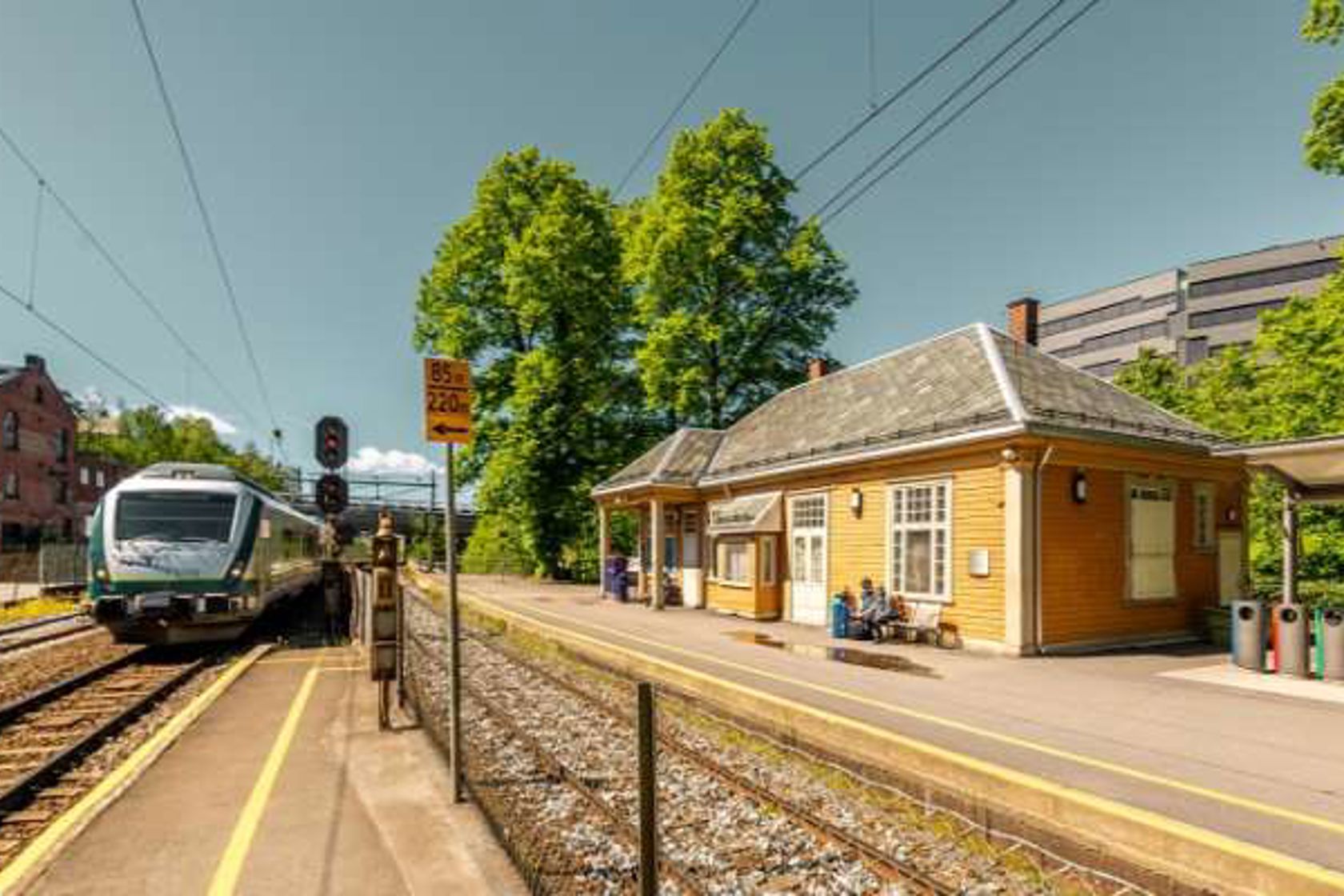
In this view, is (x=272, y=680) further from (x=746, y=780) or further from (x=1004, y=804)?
(x=1004, y=804)

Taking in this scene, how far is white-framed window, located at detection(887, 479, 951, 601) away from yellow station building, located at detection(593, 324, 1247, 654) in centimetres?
3

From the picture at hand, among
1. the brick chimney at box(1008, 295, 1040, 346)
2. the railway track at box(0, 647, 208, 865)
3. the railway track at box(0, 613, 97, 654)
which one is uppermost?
the brick chimney at box(1008, 295, 1040, 346)

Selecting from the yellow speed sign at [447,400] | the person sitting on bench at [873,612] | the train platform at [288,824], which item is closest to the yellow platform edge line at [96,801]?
the train platform at [288,824]

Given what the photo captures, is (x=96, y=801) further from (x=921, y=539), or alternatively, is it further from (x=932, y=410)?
(x=932, y=410)

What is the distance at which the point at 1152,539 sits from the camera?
1312 centimetres

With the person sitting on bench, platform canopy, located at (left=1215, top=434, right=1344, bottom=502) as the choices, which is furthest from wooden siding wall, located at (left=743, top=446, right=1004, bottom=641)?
platform canopy, located at (left=1215, top=434, right=1344, bottom=502)

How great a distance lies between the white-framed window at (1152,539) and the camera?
12.8m

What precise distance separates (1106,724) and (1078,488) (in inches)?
228

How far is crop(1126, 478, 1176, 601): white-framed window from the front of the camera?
12.8 metres

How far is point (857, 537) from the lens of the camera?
48.7 feet

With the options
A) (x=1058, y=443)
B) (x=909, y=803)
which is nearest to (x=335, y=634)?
(x=909, y=803)

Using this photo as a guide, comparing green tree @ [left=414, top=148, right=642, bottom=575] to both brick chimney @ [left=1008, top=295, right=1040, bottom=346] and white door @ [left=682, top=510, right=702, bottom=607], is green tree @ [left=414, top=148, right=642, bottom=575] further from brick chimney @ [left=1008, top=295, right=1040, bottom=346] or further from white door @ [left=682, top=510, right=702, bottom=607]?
brick chimney @ [left=1008, top=295, right=1040, bottom=346]

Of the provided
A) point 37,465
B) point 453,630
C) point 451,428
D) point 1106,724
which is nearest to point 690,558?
point 1106,724

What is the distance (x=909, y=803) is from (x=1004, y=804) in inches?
35.8
